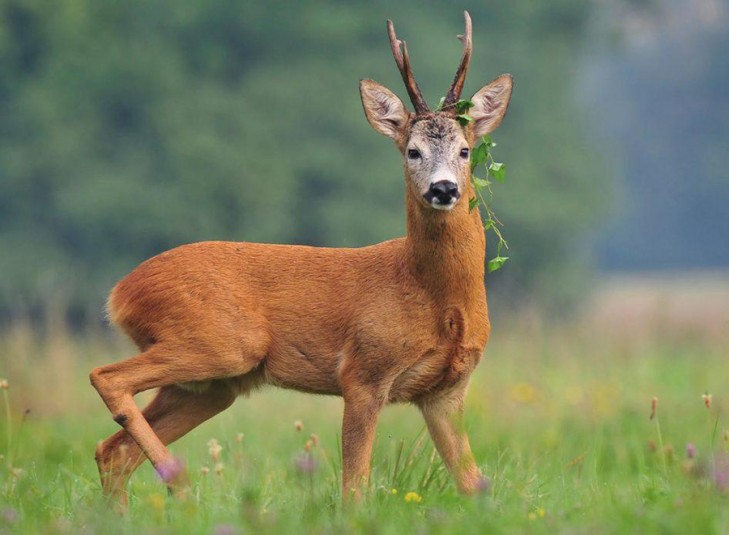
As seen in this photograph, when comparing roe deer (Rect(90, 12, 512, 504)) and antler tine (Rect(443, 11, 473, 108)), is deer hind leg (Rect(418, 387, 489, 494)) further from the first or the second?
antler tine (Rect(443, 11, 473, 108))

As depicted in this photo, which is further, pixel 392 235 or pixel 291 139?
pixel 291 139

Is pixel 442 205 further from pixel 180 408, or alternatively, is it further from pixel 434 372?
pixel 180 408

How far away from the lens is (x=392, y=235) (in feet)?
77.0

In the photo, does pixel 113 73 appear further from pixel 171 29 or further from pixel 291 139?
pixel 291 139

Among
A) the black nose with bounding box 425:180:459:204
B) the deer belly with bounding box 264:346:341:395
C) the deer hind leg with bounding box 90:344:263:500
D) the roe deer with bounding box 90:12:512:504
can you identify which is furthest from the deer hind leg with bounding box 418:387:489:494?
the black nose with bounding box 425:180:459:204

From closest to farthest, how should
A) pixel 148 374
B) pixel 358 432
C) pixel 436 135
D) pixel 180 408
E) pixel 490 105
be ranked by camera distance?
pixel 358 432 → pixel 436 135 → pixel 148 374 → pixel 490 105 → pixel 180 408

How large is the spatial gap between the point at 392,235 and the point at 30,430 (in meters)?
14.4

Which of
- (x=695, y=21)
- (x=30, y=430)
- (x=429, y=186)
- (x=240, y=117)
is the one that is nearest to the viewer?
(x=429, y=186)

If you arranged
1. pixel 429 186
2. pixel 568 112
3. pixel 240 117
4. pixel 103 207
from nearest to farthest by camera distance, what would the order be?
pixel 429 186 → pixel 103 207 → pixel 240 117 → pixel 568 112

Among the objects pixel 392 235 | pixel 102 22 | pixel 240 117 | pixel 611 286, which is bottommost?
pixel 611 286

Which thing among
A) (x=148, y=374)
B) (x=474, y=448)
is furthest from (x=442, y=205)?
(x=474, y=448)

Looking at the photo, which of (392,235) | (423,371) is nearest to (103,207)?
(392,235)

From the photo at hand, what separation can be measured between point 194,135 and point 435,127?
17756mm

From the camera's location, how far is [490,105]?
6.54 m
